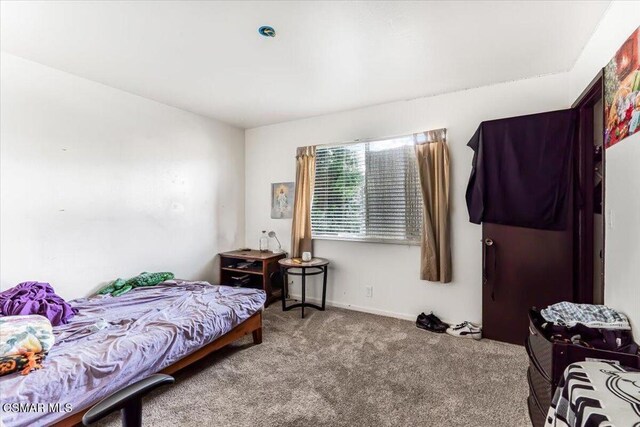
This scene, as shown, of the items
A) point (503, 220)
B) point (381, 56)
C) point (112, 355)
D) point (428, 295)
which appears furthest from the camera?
point (428, 295)

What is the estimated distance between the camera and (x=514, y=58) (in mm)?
2316

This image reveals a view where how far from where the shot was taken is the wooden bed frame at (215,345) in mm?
1452

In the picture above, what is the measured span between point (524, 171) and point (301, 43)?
2103mm

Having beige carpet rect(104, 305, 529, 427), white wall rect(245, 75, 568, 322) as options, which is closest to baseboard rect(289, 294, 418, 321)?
white wall rect(245, 75, 568, 322)

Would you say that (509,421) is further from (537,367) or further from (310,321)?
(310,321)

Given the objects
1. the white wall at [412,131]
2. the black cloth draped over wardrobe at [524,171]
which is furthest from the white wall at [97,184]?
the black cloth draped over wardrobe at [524,171]

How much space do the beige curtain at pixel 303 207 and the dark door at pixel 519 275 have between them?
6.51ft

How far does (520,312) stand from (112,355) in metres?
3.06

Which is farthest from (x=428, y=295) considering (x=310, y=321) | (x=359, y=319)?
(x=310, y=321)

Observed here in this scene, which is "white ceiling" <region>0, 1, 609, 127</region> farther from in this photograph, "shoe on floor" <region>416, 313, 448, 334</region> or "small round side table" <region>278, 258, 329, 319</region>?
"shoe on floor" <region>416, 313, 448, 334</region>

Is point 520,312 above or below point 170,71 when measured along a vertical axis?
below

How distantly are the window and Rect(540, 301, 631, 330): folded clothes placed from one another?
1.64 meters

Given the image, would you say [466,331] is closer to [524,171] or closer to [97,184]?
[524,171]

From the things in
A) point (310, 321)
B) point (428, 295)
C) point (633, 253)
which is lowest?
point (310, 321)
